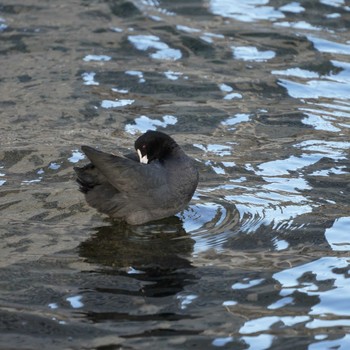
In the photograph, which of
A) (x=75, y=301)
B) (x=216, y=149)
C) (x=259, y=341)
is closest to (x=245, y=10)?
(x=216, y=149)

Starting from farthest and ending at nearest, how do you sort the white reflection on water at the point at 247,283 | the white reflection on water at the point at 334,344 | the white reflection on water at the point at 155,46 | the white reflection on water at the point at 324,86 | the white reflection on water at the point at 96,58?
the white reflection on water at the point at 155,46, the white reflection on water at the point at 96,58, the white reflection on water at the point at 324,86, the white reflection on water at the point at 247,283, the white reflection on water at the point at 334,344

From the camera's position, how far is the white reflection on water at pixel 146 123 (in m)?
9.42

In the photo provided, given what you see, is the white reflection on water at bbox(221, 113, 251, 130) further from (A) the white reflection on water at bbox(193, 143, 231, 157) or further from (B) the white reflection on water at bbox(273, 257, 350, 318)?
(B) the white reflection on water at bbox(273, 257, 350, 318)

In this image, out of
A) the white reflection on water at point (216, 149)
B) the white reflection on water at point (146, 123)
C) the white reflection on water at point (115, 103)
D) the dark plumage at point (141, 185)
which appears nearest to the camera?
the dark plumage at point (141, 185)

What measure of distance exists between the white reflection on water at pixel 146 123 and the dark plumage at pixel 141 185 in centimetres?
191

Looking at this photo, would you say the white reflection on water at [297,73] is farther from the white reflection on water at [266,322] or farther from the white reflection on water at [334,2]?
the white reflection on water at [266,322]

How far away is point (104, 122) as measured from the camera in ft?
31.5

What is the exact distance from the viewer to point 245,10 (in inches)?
514

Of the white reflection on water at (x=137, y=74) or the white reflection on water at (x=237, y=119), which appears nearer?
the white reflection on water at (x=237, y=119)

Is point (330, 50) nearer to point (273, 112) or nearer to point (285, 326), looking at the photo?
point (273, 112)

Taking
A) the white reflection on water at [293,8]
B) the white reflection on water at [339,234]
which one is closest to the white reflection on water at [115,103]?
the white reflection on water at [339,234]

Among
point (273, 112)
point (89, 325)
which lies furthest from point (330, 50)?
point (89, 325)

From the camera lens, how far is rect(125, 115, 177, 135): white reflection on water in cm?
942

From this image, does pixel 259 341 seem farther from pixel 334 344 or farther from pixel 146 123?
pixel 146 123
